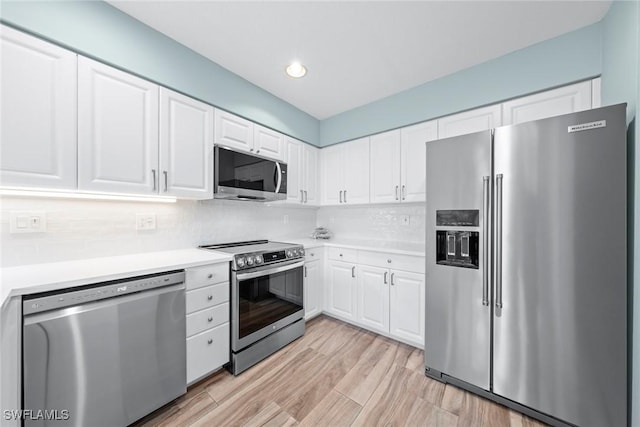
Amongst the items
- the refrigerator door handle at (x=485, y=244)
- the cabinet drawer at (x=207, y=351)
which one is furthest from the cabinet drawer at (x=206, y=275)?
the refrigerator door handle at (x=485, y=244)

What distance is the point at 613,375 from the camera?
50.6 inches

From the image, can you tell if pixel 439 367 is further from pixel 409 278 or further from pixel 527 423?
pixel 409 278

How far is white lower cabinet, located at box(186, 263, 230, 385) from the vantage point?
5.42 ft

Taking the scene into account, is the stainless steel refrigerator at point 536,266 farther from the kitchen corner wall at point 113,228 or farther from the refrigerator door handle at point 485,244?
the kitchen corner wall at point 113,228

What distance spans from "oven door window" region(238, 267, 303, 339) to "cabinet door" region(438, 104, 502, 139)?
6.55 ft

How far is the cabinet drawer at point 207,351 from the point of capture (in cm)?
166

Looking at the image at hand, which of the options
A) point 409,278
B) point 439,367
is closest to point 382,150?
point 409,278

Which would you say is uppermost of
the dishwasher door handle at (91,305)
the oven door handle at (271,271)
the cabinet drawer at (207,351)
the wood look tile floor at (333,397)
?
the dishwasher door handle at (91,305)

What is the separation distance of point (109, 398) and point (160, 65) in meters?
2.12

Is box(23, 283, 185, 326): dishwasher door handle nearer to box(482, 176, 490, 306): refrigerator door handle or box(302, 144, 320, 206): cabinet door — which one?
box(302, 144, 320, 206): cabinet door

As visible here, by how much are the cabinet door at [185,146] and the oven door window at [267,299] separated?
2.88ft

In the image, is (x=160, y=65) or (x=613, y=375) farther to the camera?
(x=160, y=65)

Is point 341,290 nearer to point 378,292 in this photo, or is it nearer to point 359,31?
point 378,292

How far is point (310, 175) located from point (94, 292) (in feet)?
7.80
